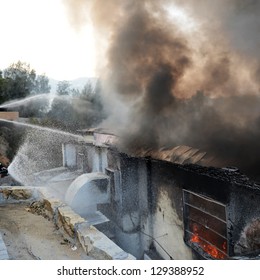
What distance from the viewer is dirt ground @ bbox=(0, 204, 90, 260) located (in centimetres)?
623

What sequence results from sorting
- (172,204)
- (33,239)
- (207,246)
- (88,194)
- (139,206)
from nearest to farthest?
(33,239)
(207,246)
(172,204)
(88,194)
(139,206)

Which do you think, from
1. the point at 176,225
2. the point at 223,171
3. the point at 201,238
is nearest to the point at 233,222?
the point at 223,171

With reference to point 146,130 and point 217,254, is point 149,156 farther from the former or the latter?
point 217,254

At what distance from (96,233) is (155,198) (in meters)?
3.12

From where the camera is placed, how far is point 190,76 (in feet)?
27.8

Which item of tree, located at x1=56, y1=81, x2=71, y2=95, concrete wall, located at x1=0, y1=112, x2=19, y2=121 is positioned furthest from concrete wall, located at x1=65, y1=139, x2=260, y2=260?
tree, located at x1=56, y1=81, x2=71, y2=95

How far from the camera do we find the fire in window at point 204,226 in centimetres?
709

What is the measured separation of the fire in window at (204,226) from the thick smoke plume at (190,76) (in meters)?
1.57

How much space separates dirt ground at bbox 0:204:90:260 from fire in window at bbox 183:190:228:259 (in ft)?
9.17

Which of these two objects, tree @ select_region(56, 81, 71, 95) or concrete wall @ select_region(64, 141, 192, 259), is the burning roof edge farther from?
tree @ select_region(56, 81, 71, 95)

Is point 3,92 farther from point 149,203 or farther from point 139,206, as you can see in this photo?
point 149,203

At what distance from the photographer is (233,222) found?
6.02 metres

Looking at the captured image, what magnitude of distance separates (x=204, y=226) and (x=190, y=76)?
13.0ft

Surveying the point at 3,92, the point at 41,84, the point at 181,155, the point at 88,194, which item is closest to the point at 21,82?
the point at 3,92
